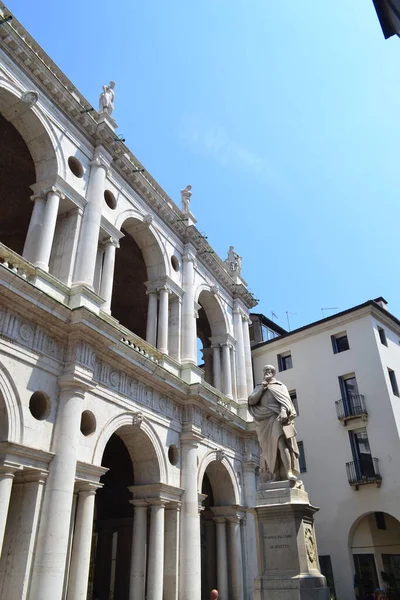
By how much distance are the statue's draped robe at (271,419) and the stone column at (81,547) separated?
16.0ft

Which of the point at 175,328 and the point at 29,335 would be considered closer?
the point at 29,335

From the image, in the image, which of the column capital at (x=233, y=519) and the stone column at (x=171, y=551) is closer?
the stone column at (x=171, y=551)

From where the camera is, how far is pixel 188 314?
2000 cm

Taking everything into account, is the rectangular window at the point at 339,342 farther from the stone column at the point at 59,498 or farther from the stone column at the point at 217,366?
the stone column at the point at 59,498

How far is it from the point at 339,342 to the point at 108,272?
15.0 meters

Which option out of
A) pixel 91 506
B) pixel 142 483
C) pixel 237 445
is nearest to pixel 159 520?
pixel 142 483

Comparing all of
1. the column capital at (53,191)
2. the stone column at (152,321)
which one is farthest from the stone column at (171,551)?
the column capital at (53,191)

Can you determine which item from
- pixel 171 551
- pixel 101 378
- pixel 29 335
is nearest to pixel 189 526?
→ pixel 171 551

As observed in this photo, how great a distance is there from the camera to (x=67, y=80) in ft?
53.4

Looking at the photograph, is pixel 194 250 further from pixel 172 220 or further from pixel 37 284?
pixel 37 284

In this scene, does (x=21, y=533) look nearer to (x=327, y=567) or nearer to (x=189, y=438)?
(x=189, y=438)

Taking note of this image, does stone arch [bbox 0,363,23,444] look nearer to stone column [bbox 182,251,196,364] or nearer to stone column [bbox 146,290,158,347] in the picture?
stone column [bbox 146,290,158,347]

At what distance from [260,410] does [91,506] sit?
204 inches

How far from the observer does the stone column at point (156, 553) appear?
14.1 m
